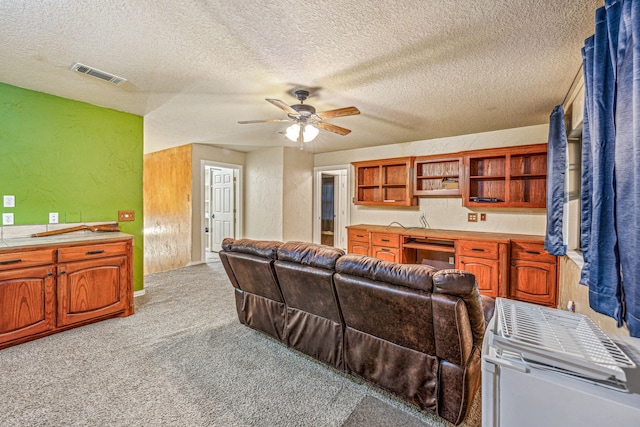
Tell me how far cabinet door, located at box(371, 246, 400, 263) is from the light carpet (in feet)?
8.39

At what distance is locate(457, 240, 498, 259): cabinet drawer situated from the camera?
369 cm

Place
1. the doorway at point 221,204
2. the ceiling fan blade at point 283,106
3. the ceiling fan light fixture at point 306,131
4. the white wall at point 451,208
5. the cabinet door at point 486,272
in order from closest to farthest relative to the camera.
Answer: the ceiling fan blade at point 283,106, the ceiling fan light fixture at point 306,131, the cabinet door at point 486,272, the white wall at point 451,208, the doorway at point 221,204

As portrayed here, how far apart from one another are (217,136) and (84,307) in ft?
9.91

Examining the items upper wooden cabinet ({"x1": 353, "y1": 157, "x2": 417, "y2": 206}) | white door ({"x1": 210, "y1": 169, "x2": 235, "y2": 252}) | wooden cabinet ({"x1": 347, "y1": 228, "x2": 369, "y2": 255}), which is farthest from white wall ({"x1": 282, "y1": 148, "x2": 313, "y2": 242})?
white door ({"x1": 210, "y1": 169, "x2": 235, "y2": 252})

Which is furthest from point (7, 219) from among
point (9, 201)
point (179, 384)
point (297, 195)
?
point (297, 195)

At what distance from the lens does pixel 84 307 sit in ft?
9.04

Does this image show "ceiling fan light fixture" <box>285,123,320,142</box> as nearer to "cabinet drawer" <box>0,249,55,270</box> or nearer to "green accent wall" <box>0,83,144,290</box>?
"green accent wall" <box>0,83,144,290</box>

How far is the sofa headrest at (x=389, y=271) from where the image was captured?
5.02ft

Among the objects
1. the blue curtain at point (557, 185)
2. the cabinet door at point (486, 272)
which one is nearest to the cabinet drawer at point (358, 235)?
the cabinet door at point (486, 272)

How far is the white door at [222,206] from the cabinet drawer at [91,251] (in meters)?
3.23

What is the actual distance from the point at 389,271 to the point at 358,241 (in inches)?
132

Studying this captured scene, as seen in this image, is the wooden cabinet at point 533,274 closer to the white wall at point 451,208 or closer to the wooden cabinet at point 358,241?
the white wall at point 451,208

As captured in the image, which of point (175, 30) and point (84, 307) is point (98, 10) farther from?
point (84, 307)

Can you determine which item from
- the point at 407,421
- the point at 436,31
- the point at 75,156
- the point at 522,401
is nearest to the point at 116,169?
the point at 75,156
